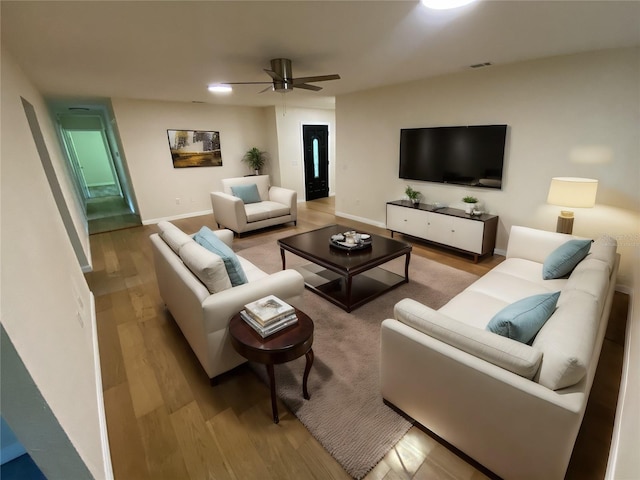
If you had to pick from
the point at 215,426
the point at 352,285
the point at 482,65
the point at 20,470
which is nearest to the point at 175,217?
the point at 352,285

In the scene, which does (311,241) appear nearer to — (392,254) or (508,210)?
(392,254)

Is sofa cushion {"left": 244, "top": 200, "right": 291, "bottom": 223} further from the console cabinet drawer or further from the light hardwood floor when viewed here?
the light hardwood floor

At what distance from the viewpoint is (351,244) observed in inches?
118

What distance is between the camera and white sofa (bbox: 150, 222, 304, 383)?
1785mm

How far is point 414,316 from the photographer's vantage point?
1.51 metres

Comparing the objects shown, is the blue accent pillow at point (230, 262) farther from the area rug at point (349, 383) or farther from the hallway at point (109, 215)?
the hallway at point (109, 215)

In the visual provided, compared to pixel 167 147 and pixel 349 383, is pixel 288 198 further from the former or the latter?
pixel 349 383

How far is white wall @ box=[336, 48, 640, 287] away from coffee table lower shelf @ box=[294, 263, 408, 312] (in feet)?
5.71

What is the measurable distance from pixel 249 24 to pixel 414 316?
2.23 meters

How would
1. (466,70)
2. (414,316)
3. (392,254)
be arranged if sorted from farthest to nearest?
1. (466,70)
2. (392,254)
3. (414,316)

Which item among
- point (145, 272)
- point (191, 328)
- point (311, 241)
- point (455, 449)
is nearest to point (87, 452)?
point (191, 328)

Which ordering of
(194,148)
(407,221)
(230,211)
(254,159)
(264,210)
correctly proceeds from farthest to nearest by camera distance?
1. (254,159)
2. (194,148)
3. (264,210)
4. (230,211)
5. (407,221)

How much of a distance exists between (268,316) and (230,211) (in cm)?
346

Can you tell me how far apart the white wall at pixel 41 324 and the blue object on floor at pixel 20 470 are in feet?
1.01
